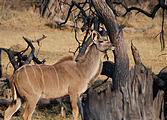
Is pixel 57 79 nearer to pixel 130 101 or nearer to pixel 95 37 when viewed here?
pixel 95 37

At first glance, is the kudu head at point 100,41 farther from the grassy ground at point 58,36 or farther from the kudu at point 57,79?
the grassy ground at point 58,36

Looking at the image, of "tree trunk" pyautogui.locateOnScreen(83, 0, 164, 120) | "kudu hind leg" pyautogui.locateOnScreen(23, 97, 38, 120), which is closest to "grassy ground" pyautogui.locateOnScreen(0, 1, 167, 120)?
"kudu hind leg" pyautogui.locateOnScreen(23, 97, 38, 120)

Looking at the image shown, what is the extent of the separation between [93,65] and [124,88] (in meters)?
1.91

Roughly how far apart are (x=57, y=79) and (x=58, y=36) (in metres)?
8.31

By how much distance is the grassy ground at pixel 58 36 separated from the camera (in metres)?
9.71

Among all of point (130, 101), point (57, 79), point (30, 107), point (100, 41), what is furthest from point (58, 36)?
point (130, 101)

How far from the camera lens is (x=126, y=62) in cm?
438

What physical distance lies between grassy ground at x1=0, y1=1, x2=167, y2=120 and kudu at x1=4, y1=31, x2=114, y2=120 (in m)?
3.78

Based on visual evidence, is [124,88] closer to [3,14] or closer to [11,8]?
[3,14]

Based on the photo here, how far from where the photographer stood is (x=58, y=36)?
12688 mm

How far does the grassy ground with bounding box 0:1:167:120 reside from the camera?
382 inches

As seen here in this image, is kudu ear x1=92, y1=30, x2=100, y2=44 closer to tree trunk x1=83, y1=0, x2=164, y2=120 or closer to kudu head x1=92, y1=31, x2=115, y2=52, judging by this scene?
kudu head x1=92, y1=31, x2=115, y2=52

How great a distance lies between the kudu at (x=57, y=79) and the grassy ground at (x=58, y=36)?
378 cm

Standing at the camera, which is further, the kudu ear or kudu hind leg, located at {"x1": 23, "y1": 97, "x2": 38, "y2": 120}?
the kudu ear
